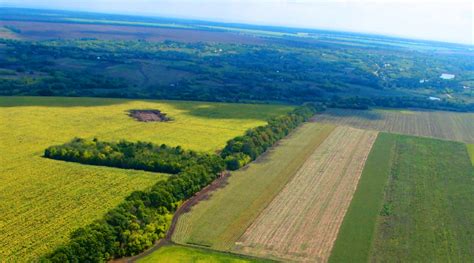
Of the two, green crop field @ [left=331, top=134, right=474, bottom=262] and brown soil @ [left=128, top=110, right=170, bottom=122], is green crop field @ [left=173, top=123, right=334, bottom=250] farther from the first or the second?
brown soil @ [left=128, top=110, right=170, bottom=122]

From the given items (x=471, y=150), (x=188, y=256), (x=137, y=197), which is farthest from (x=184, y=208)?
(x=471, y=150)

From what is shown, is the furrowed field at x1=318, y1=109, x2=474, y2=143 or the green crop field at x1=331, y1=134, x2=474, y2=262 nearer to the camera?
the green crop field at x1=331, y1=134, x2=474, y2=262

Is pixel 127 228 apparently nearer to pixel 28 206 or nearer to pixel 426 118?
pixel 28 206

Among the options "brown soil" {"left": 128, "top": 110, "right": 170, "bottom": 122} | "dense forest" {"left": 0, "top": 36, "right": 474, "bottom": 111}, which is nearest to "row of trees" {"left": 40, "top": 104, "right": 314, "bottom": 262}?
"brown soil" {"left": 128, "top": 110, "right": 170, "bottom": 122}

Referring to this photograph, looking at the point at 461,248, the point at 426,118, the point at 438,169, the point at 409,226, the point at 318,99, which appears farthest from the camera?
the point at 318,99

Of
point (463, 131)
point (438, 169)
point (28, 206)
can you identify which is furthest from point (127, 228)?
point (463, 131)

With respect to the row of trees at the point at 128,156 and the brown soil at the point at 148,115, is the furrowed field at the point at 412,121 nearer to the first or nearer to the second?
the brown soil at the point at 148,115

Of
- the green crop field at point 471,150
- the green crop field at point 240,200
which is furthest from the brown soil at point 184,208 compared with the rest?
the green crop field at point 471,150
